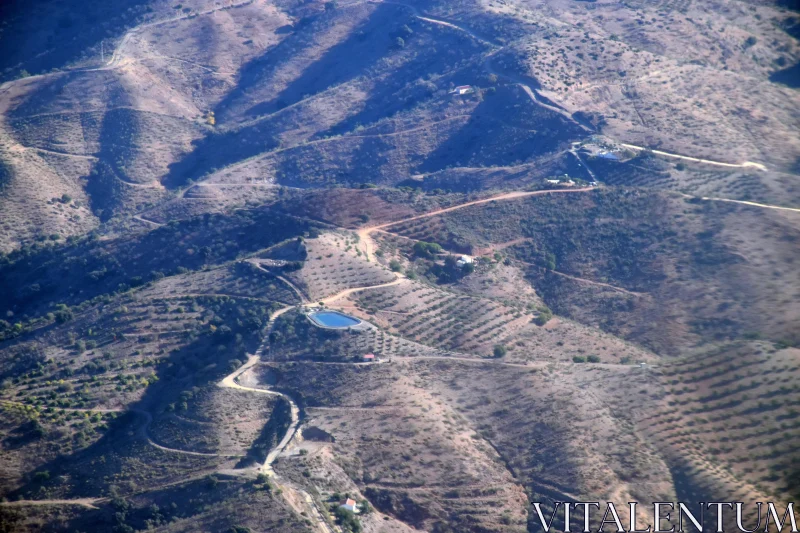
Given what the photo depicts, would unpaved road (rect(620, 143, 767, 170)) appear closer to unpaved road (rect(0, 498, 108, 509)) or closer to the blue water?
the blue water

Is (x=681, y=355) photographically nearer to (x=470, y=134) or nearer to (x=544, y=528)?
(x=544, y=528)

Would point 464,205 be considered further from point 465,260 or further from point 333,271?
point 333,271

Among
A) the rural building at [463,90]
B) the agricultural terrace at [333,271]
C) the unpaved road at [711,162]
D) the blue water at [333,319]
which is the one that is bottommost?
the blue water at [333,319]

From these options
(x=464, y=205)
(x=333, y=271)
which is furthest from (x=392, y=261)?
(x=464, y=205)

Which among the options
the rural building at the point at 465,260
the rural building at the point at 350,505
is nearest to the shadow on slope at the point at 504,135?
the rural building at the point at 465,260

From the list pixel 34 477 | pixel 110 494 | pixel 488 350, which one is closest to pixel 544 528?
pixel 488 350

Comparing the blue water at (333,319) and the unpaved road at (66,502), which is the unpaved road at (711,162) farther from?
the unpaved road at (66,502)
